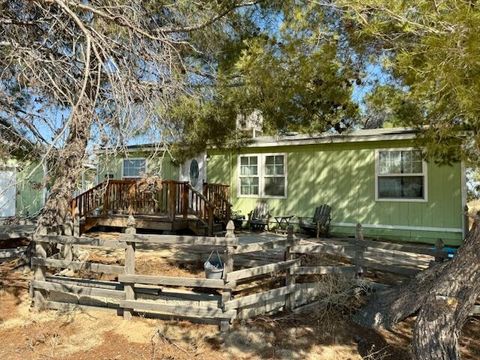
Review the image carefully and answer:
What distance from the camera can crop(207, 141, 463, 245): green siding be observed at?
1068 centimetres

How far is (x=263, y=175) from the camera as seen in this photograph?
13719 mm

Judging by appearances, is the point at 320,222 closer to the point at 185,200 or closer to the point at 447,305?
the point at 185,200

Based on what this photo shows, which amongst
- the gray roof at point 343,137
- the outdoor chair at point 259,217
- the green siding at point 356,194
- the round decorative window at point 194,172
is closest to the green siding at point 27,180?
the gray roof at point 343,137

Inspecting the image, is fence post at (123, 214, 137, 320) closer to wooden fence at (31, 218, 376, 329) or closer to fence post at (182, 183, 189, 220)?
wooden fence at (31, 218, 376, 329)

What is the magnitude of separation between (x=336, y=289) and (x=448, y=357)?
75.5 inches

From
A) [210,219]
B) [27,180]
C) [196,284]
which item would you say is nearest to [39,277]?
[27,180]

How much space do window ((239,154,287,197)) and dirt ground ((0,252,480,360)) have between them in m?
8.11

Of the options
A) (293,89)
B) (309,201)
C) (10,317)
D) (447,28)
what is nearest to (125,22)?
(293,89)

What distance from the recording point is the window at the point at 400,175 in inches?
434

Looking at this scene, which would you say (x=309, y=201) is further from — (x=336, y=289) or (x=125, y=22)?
(x=125, y=22)

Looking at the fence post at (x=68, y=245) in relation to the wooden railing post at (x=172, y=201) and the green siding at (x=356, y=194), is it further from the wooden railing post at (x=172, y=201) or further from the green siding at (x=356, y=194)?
the green siding at (x=356, y=194)

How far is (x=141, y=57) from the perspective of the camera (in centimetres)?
520

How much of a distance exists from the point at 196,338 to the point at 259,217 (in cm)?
870

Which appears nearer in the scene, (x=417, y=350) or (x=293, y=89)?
(x=417, y=350)
